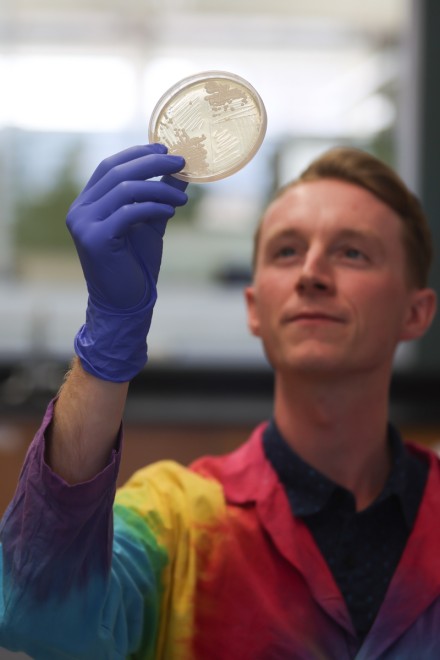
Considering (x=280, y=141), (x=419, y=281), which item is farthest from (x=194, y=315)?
(x=419, y=281)

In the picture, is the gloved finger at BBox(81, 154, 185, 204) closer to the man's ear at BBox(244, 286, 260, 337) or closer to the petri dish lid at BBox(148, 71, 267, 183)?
the petri dish lid at BBox(148, 71, 267, 183)

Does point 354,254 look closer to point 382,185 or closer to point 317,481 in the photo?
point 382,185

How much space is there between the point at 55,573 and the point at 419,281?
89 cm

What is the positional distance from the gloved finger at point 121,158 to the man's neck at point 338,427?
516 mm

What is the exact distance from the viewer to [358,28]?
13.3 feet

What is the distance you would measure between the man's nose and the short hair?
183 mm

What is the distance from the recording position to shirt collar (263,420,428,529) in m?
1.40

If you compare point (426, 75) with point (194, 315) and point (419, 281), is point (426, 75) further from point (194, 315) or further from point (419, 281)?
point (419, 281)

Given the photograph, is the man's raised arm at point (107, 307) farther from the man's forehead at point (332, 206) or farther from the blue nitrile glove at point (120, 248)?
A: the man's forehead at point (332, 206)

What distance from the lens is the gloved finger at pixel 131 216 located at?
1.00 m

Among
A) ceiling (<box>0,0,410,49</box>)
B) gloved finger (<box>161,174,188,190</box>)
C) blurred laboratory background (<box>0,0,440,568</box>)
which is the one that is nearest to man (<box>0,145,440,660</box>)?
gloved finger (<box>161,174,188,190</box>)

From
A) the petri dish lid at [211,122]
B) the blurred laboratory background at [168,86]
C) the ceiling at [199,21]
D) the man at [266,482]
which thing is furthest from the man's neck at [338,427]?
the ceiling at [199,21]

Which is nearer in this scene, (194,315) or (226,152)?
(226,152)

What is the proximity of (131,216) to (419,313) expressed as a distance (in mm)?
764
